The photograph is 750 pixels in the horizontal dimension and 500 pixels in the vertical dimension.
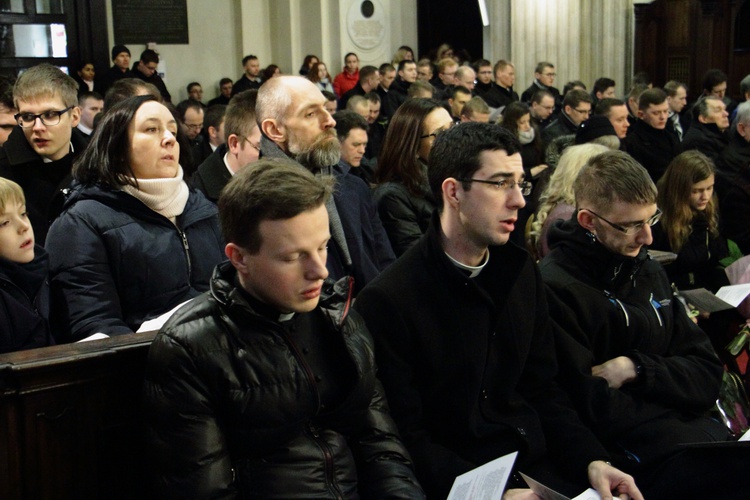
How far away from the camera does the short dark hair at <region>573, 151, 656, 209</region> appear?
131 inches

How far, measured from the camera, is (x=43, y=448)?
8.15 ft

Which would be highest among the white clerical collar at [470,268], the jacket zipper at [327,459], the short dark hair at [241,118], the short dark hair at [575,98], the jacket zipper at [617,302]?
the short dark hair at [241,118]

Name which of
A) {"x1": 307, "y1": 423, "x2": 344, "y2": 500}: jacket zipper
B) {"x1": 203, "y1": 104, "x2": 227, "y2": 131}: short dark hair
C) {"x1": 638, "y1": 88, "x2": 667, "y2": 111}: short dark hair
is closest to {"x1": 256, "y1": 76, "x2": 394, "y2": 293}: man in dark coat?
{"x1": 307, "y1": 423, "x2": 344, "y2": 500}: jacket zipper

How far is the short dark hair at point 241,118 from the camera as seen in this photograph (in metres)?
4.43

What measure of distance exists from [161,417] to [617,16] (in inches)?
562

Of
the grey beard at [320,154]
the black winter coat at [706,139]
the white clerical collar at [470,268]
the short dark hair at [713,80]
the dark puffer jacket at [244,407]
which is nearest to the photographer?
the dark puffer jacket at [244,407]

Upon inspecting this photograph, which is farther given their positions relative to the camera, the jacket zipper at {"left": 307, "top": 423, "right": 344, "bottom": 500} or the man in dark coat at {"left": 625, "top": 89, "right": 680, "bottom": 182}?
the man in dark coat at {"left": 625, "top": 89, "right": 680, "bottom": 182}

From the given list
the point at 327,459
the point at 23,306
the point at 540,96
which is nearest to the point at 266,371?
the point at 327,459

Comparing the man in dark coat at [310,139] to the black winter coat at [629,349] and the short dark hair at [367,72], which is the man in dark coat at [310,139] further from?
the short dark hair at [367,72]

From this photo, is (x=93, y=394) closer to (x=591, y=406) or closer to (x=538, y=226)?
(x=591, y=406)

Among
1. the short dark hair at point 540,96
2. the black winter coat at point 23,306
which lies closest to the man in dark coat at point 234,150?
the black winter coat at point 23,306

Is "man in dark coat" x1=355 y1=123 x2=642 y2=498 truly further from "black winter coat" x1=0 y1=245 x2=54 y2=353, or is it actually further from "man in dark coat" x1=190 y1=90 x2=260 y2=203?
"man in dark coat" x1=190 y1=90 x2=260 y2=203

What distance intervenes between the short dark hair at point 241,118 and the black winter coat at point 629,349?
5.28 ft

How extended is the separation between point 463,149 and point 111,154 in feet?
4.07
